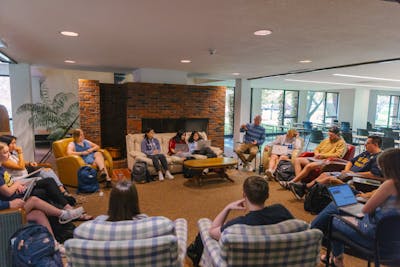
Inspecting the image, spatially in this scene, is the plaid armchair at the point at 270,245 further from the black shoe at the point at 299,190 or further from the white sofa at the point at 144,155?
the white sofa at the point at 144,155

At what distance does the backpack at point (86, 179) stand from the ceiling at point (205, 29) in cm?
188

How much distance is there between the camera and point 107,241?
1323 millimetres

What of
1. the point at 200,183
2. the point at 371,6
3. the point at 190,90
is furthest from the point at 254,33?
the point at 190,90

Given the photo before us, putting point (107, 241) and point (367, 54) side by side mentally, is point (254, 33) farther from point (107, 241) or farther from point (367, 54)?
point (107, 241)

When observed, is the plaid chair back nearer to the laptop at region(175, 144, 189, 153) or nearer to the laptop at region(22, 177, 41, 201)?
the laptop at region(22, 177, 41, 201)

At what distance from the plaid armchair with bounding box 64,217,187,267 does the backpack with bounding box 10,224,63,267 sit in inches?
30.5

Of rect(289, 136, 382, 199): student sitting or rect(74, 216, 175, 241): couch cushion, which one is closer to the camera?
rect(74, 216, 175, 241): couch cushion

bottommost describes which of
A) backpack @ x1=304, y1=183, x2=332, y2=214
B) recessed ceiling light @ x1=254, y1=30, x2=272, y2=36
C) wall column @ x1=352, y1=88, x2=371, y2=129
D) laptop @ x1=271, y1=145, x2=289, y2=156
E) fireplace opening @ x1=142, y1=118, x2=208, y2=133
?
backpack @ x1=304, y1=183, x2=332, y2=214

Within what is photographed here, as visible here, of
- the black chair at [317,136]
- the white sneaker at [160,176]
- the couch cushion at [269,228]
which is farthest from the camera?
the black chair at [317,136]

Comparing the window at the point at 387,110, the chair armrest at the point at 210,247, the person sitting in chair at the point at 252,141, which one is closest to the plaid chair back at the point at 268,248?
the chair armrest at the point at 210,247

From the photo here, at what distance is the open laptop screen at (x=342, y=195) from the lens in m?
2.20

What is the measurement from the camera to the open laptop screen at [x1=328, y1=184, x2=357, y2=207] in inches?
86.7

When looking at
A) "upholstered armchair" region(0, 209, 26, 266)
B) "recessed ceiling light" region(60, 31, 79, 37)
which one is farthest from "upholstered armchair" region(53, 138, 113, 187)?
"upholstered armchair" region(0, 209, 26, 266)

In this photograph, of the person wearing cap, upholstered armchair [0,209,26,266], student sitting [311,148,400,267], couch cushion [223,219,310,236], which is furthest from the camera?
the person wearing cap
